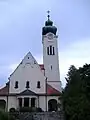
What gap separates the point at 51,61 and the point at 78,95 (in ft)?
101

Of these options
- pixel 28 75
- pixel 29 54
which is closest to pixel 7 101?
pixel 28 75

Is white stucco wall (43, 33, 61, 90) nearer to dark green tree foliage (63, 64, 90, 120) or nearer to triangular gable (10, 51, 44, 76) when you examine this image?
triangular gable (10, 51, 44, 76)

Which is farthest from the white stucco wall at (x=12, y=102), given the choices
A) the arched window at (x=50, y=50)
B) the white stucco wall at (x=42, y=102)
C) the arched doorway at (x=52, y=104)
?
the arched window at (x=50, y=50)

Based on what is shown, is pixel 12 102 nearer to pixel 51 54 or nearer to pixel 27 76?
pixel 27 76

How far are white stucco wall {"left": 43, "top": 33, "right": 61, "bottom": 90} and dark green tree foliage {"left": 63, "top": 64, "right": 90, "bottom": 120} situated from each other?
2327 cm

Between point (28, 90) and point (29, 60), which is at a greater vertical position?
point (29, 60)

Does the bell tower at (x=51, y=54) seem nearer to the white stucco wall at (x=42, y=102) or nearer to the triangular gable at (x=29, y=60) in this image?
the triangular gable at (x=29, y=60)

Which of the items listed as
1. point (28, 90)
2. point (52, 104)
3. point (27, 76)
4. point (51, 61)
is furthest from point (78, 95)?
point (51, 61)

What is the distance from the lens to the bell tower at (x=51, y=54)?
202ft

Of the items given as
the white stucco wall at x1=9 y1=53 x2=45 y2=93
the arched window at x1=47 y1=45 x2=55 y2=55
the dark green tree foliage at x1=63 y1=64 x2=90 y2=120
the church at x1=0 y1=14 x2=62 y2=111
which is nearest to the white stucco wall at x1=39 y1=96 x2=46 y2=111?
the church at x1=0 y1=14 x2=62 y2=111

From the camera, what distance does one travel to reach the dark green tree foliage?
30.4m

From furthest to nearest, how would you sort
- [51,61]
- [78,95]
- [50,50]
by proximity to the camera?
[50,50] < [51,61] < [78,95]

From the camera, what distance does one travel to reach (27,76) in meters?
53.2

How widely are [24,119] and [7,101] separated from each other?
15.7 m
